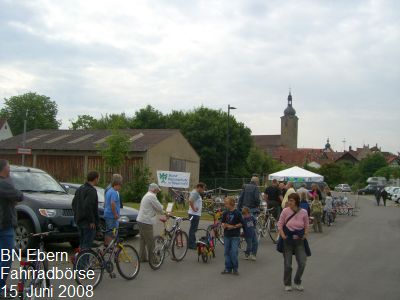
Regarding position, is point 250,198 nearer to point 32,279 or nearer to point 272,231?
point 272,231

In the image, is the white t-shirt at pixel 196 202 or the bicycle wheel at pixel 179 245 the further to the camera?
the white t-shirt at pixel 196 202

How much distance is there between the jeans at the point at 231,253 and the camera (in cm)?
1052

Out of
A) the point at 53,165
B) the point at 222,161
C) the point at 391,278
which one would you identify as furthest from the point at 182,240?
the point at 222,161

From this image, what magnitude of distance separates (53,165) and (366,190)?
50.9 meters

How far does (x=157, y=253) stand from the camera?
10.9m

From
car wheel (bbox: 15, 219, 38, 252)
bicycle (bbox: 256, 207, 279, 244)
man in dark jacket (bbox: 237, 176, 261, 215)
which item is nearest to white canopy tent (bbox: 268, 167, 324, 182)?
bicycle (bbox: 256, 207, 279, 244)

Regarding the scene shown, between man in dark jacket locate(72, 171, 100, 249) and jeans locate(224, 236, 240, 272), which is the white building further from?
man in dark jacket locate(72, 171, 100, 249)

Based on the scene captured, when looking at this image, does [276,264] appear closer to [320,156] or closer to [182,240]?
[182,240]

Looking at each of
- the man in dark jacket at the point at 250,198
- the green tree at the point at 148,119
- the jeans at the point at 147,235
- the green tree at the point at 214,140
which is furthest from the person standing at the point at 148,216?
the green tree at the point at 148,119

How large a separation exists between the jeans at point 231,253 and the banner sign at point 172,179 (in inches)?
631

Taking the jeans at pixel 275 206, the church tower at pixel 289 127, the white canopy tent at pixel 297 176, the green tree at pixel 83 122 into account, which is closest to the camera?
the jeans at pixel 275 206

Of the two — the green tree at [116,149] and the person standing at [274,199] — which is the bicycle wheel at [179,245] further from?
the green tree at [116,149]

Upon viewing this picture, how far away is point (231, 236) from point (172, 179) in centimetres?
1670

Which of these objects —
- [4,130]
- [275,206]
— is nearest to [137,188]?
Answer: [275,206]
